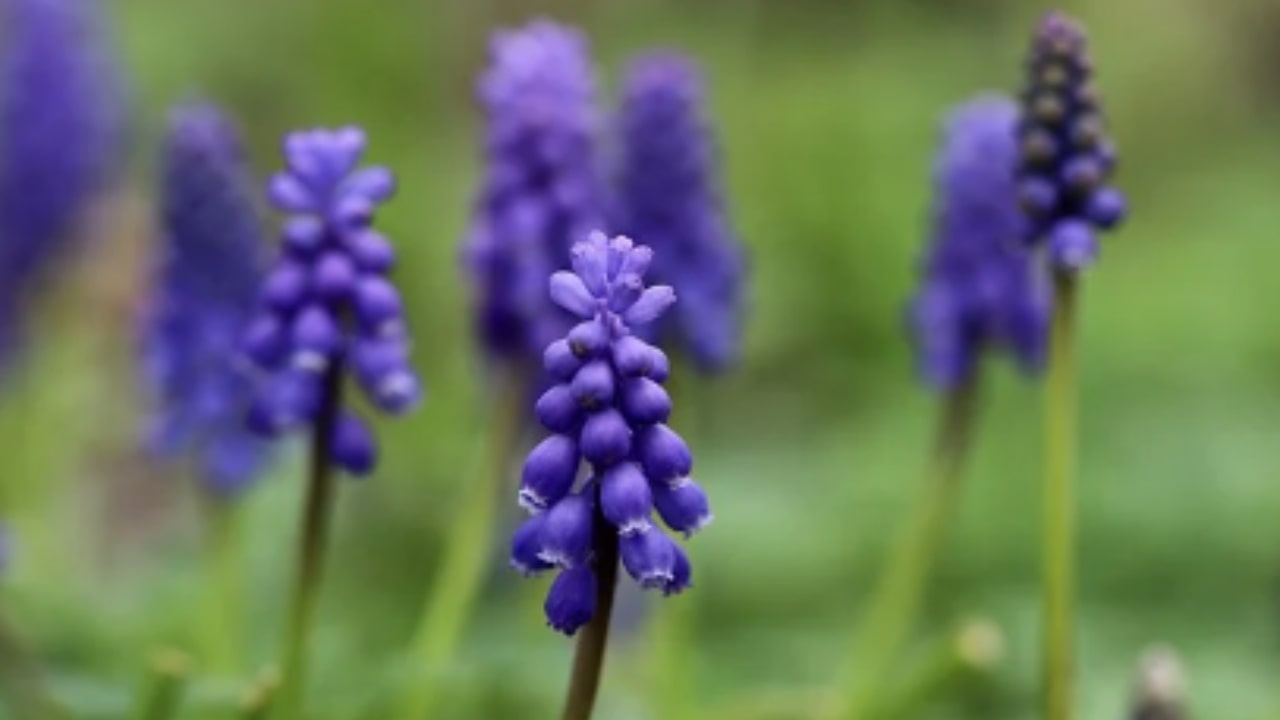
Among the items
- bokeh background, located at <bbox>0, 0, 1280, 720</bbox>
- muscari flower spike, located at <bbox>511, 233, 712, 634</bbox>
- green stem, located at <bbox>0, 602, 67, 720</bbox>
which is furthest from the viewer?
bokeh background, located at <bbox>0, 0, 1280, 720</bbox>

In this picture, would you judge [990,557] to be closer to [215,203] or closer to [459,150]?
[215,203]

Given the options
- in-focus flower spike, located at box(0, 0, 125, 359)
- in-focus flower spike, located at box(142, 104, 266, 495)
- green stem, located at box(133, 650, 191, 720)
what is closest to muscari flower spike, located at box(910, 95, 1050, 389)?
in-focus flower spike, located at box(142, 104, 266, 495)

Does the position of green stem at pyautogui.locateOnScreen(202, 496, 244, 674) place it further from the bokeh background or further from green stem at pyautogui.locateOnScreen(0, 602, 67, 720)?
green stem at pyautogui.locateOnScreen(0, 602, 67, 720)

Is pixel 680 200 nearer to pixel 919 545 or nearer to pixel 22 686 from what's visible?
pixel 919 545

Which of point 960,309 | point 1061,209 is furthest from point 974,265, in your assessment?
point 1061,209

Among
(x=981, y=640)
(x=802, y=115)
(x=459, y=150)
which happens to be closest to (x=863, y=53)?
(x=802, y=115)

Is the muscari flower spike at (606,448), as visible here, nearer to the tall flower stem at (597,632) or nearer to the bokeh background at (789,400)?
the tall flower stem at (597,632)

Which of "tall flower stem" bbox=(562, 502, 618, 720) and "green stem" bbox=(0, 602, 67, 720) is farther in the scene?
"green stem" bbox=(0, 602, 67, 720)

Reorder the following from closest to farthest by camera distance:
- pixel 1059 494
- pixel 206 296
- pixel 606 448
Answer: pixel 606 448
pixel 1059 494
pixel 206 296
